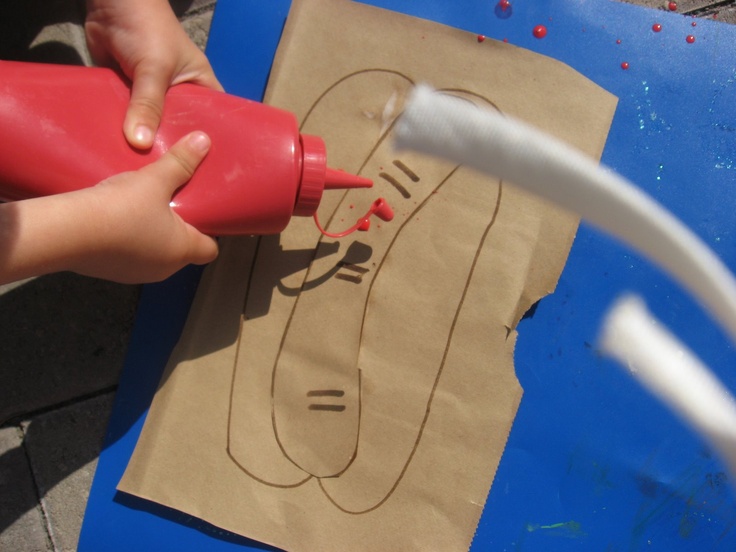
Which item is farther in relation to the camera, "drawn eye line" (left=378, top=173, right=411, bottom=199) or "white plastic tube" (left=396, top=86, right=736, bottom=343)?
"drawn eye line" (left=378, top=173, right=411, bottom=199)

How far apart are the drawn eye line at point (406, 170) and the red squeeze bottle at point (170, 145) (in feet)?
0.24

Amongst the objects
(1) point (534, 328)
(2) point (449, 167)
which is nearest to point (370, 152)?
(2) point (449, 167)

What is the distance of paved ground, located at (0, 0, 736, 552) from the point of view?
0.42 meters

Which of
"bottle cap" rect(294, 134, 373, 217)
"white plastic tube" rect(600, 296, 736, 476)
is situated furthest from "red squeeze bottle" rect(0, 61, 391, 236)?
"white plastic tube" rect(600, 296, 736, 476)

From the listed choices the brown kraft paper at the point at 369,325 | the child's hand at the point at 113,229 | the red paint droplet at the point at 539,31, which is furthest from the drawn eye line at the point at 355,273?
the red paint droplet at the point at 539,31

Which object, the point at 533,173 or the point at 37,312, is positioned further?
the point at 37,312

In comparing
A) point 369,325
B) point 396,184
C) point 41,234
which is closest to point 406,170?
point 396,184

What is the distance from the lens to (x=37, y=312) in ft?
1.38

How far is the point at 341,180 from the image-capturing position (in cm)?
35

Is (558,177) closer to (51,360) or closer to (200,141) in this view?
(200,141)

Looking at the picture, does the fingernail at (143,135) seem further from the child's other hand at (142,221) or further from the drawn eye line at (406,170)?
the drawn eye line at (406,170)

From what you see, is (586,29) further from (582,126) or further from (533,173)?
(533,173)

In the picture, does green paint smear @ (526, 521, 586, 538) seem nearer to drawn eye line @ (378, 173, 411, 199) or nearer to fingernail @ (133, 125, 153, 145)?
drawn eye line @ (378, 173, 411, 199)

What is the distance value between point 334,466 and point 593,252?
241 mm
